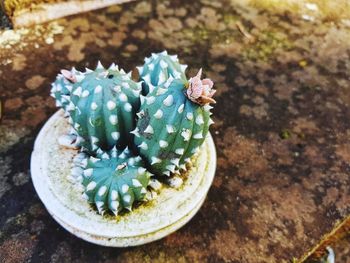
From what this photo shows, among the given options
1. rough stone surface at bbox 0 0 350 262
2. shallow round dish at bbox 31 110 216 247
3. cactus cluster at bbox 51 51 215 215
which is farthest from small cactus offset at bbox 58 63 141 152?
rough stone surface at bbox 0 0 350 262

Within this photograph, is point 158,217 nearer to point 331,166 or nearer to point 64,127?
point 64,127

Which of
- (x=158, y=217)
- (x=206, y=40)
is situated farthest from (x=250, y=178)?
(x=206, y=40)

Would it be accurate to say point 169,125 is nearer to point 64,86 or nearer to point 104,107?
point 104,107

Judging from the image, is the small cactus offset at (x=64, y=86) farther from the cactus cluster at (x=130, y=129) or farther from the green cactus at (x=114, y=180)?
the green cactus at (x=114, y=180)

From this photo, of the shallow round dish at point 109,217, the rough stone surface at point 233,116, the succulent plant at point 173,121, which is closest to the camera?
the succulent plant at point 173,121

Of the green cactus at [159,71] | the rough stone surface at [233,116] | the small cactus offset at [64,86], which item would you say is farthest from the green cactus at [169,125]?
the rough stone surface at [233,116]
